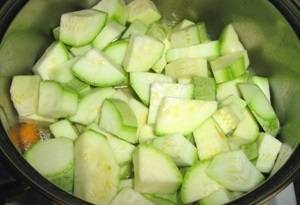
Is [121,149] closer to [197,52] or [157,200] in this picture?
[157,200]

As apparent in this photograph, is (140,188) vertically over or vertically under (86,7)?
under

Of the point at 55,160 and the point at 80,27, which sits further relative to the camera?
the point at 80,27

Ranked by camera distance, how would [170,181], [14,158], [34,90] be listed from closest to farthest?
1. [14,158]
2. [170,181]
3. [34,90]

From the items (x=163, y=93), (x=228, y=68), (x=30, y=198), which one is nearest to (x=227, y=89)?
(x=228, y=68)

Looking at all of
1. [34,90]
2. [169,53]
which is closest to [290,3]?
[169,53]

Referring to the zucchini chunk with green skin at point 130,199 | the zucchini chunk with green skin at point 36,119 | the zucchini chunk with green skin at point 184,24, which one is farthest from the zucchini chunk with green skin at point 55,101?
the zucchini chunk with green skin at point 184,24

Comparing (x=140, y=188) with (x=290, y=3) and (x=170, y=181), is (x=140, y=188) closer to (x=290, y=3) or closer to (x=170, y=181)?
(x=170, y=181)
